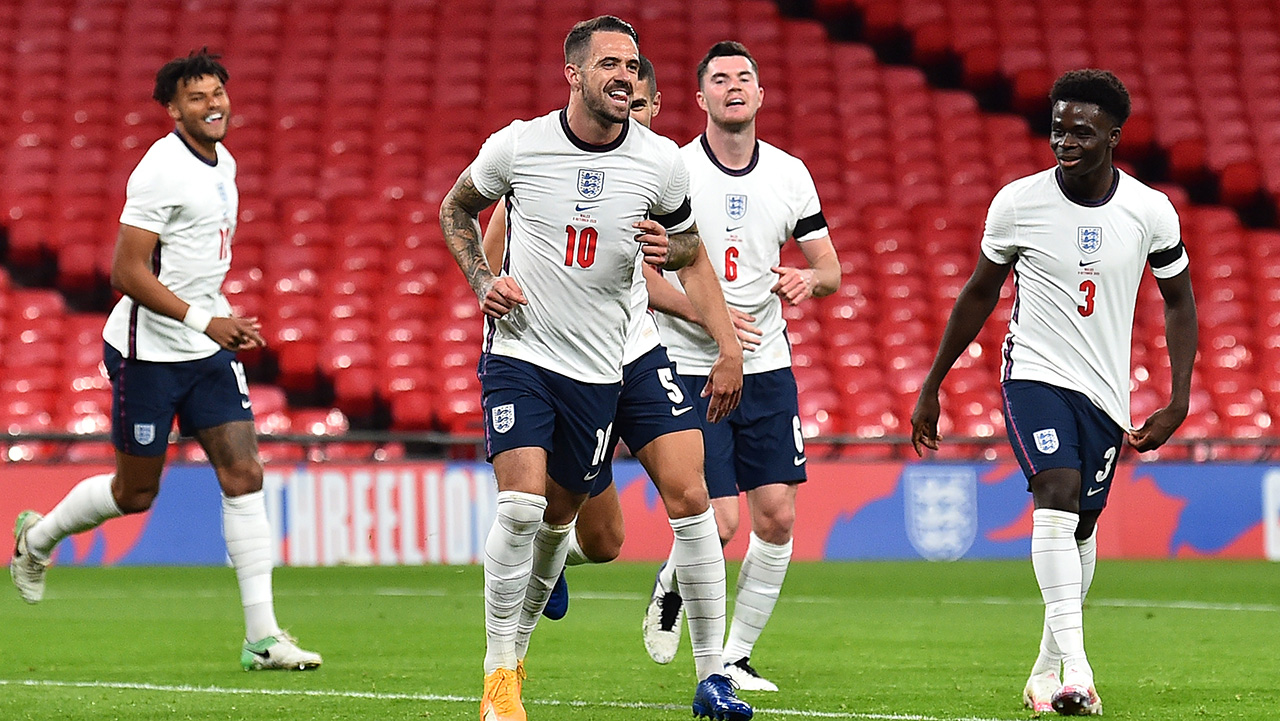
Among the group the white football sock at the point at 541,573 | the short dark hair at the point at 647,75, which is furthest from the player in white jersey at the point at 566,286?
the short dark hair at the point at 647,75

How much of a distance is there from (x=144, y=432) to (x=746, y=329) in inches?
100.0

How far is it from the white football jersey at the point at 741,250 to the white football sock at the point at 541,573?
128cm

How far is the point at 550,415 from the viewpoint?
5.31m

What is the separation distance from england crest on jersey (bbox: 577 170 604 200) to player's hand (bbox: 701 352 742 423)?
0.65m

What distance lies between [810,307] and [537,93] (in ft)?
13.5

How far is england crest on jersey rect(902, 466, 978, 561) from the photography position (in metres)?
13.6

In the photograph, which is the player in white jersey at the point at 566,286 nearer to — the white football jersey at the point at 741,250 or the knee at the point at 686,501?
the knee at the point at 686,501

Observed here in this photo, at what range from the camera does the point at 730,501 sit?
22.5 ft

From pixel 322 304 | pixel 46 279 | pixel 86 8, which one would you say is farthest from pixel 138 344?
pixel 86 8

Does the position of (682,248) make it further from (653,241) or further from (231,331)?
(231,331)

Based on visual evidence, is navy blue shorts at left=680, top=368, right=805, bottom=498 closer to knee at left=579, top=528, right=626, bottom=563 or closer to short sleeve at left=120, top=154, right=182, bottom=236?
knee at left=579, top=528, right=626, bottom=563

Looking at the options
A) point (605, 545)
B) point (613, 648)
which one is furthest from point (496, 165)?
point (613, 648)

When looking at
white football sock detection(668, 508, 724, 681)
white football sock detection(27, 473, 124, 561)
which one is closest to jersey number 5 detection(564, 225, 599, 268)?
white football sock detection(668, 508, 724, 681)

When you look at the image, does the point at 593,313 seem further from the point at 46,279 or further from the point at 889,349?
the point at 46,279
